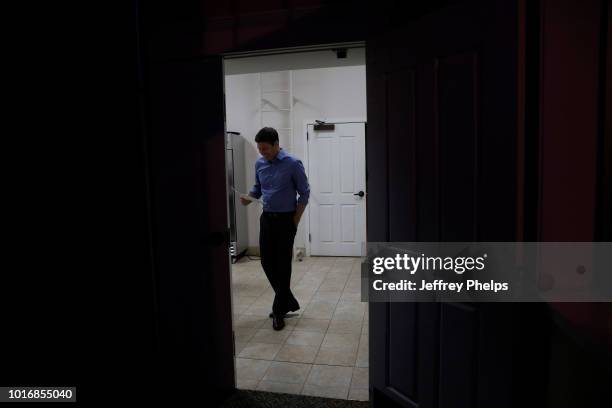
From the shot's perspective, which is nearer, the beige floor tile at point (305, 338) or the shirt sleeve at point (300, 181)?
the beige floor tile at point (305, 338)

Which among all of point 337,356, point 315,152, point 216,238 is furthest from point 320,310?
point 315,152

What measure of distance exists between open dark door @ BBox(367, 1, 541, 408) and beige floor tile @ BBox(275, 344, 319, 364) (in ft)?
2.64

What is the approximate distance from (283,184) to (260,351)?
129 centimetres

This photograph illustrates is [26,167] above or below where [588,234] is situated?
above

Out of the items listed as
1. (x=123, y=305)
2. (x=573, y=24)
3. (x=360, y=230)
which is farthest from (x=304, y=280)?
(x=573, y=24)

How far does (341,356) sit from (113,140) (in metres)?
2.08

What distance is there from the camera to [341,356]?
2.92 m

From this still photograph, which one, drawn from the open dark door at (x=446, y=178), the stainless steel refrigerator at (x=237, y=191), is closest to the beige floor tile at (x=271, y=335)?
the open dark door at (x=446, y=178)

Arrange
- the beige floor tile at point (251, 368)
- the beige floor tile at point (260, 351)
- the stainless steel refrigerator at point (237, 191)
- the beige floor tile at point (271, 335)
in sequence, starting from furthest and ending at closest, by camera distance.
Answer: the stainless steel refrigerator at point (237, 191), the beige floor tile at point (271, 335), the beige floor tile at point (260, 351), the beige floor tile at point (251, 368)

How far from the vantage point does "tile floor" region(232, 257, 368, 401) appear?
2.58 metres

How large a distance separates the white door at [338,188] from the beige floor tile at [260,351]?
10.1 ft

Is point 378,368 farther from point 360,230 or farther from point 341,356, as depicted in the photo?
point 360,230

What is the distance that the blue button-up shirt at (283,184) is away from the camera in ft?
10.9

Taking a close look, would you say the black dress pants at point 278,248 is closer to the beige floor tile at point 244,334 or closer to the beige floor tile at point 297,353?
the beige floor tile at point 244,334
